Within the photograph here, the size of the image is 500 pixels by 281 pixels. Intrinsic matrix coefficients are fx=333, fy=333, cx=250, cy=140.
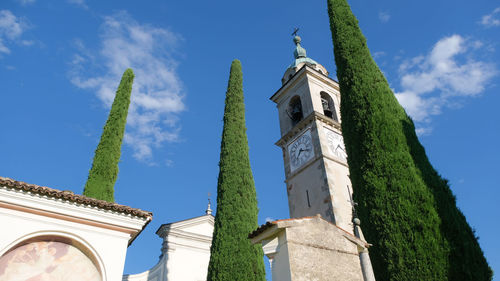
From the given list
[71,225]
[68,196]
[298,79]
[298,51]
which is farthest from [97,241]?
[298,51]

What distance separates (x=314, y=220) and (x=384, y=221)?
1907mm

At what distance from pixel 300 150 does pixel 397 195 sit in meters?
11.8

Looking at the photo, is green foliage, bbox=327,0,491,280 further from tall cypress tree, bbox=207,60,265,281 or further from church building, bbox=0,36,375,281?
tall cypress tree, bbox=207,60,265,281

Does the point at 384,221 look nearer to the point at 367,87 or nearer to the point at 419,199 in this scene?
the point at 419,199

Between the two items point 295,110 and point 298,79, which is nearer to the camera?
point 295,110

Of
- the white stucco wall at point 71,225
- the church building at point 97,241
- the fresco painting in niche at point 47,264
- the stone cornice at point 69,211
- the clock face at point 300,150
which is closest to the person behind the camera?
the church building at point 97,241

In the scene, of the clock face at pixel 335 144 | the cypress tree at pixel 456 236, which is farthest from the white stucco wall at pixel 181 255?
the cypress tree at pixel 456 236

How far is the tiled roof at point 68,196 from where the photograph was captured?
24.4ft

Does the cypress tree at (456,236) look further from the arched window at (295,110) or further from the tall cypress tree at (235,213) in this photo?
the arched window at (295,110)

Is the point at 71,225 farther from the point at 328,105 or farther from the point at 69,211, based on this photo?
the point at 328,105

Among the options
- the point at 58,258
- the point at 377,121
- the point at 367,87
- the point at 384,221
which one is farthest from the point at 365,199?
the point at 58,258

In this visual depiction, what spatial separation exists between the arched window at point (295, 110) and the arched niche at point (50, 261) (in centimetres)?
1494

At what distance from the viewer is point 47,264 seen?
24.2ft

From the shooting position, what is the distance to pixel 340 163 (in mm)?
17703
